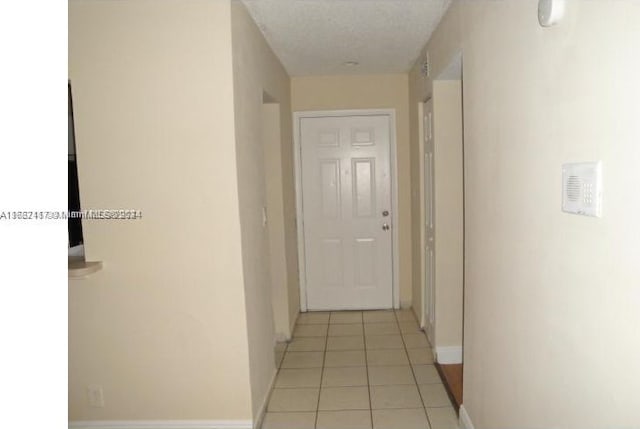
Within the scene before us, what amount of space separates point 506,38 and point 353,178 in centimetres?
295

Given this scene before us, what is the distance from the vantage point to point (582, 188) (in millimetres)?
1150

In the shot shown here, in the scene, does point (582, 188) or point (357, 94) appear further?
point (357, 94)

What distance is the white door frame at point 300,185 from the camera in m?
4.51

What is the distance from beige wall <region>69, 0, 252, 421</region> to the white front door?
230 centimetres

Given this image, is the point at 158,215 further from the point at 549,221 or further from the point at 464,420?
Answer: the point at 464,420

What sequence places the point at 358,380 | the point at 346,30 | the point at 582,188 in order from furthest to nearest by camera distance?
the point at 358,380, the point at 346,30, the point at 582,188

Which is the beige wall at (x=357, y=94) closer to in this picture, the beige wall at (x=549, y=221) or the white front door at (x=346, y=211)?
the white front door at (x=346, y=211)

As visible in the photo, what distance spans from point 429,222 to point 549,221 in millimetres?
2340

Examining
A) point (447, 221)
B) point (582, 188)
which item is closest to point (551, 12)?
point (582, 188)

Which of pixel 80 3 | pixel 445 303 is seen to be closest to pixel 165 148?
pixel 80 3

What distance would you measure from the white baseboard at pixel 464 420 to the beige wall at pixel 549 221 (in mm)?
163

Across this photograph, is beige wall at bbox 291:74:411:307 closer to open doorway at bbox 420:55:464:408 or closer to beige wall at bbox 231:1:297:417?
open doorway at bbox 420:55:464:408
